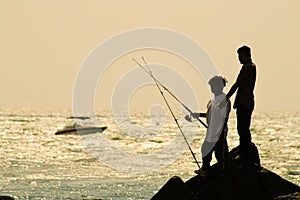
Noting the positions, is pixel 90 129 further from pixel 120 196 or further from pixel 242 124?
pixel 242 124

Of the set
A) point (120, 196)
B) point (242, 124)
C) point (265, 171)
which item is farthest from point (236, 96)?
point (120, 196)

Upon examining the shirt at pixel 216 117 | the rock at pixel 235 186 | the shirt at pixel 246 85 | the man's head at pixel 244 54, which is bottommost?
the rock at pixel 235 186

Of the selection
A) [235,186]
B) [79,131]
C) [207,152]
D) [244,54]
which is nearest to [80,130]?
[79,131]

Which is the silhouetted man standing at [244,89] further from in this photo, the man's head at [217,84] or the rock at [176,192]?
the rock at [176,192]

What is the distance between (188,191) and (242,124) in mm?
2007

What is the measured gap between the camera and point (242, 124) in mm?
14000

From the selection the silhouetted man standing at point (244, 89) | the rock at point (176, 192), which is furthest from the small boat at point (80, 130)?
the silhouetted man standing at point (244, 89)

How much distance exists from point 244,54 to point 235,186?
3044mm

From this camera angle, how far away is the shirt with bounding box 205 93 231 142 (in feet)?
44.3

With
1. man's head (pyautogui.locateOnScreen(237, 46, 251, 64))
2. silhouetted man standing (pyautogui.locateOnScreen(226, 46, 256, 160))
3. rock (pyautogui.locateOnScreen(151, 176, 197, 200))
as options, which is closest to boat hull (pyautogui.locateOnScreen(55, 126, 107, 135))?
rock (pyautogui.locateOnScreen(151, 176, 197, 200))

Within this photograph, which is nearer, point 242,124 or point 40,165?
point 242,124

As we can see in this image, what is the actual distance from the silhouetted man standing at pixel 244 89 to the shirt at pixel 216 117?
26cm

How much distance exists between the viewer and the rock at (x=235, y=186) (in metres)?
13.7

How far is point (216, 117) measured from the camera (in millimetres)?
13547
